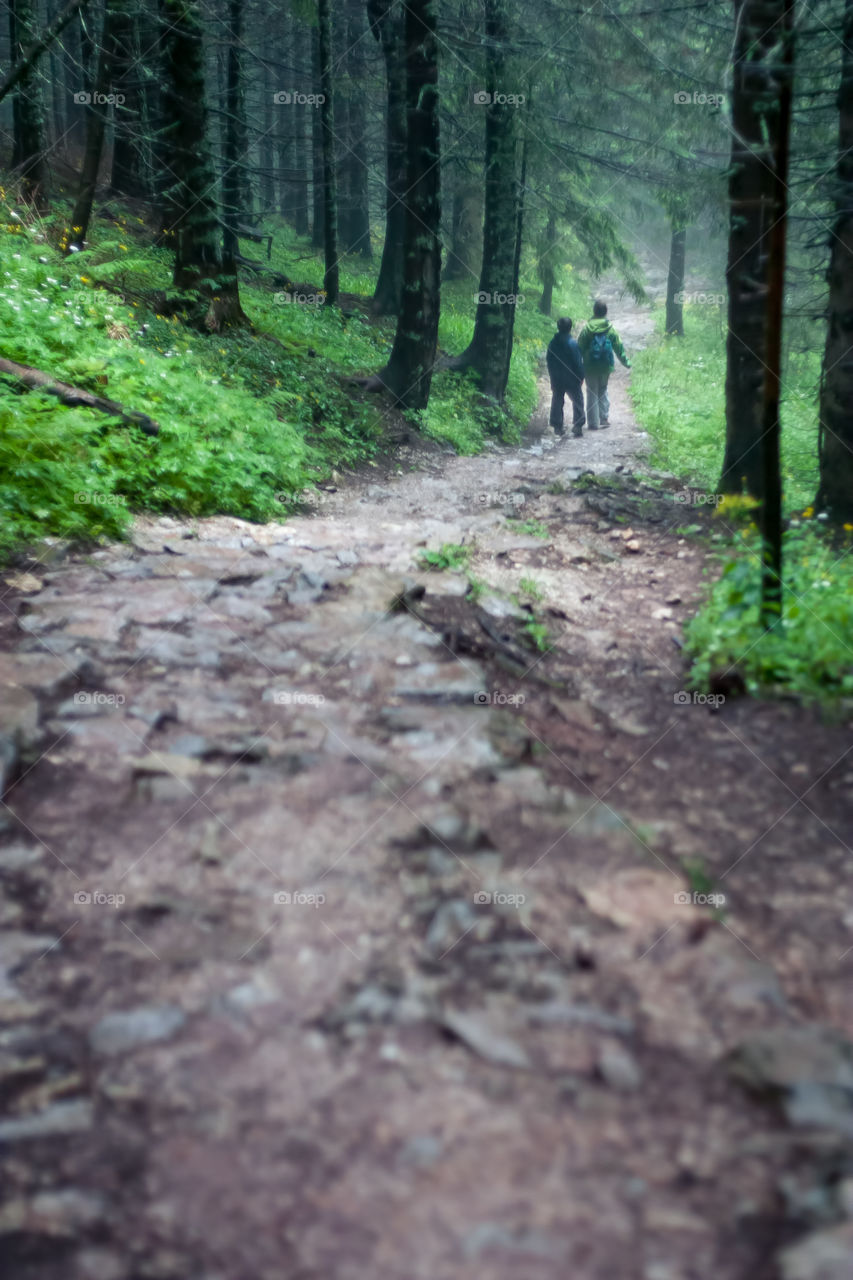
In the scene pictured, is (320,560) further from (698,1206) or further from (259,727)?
(698,1206)

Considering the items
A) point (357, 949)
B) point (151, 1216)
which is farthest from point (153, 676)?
point (151, 1216)

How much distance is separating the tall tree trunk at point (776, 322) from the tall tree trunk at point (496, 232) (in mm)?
11104

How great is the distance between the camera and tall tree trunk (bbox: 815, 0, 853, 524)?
722 cm

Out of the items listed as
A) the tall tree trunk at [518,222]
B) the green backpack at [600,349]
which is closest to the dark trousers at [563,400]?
the green backpack at [600,349]

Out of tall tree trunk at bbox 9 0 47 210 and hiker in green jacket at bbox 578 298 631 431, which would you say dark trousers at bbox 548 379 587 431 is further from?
tall tree trunk at bbox 9 0 47 210

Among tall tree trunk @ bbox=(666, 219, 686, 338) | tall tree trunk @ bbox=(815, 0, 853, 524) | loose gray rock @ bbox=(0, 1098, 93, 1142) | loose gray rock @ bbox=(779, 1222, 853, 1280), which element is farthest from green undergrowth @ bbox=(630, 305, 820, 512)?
loose gray rock @ bbox=(0, 1098, 93, 1142)

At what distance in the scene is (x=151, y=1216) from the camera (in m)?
1.99

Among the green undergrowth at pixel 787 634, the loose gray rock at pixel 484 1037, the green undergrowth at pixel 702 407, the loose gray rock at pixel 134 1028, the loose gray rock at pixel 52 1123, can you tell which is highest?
the green undergrowth at pixel 702 407

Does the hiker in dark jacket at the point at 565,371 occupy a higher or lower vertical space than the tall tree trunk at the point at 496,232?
lower

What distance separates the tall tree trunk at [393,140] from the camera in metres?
15.7

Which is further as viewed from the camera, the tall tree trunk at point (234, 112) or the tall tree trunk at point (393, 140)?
the tall tree trunk at point (234, 112)

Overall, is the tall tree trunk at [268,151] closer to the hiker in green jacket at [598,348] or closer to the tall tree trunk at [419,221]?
the hiker in green jacket at [598,348]

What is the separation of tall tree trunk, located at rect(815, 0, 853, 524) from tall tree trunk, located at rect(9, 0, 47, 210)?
12085 millimetres

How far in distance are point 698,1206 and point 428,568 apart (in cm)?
525
